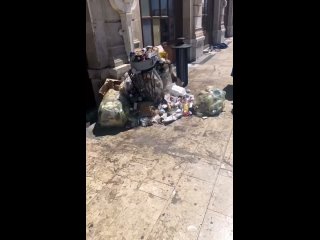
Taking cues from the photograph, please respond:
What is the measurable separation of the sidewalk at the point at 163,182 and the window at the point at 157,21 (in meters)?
4.16

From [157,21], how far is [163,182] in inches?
256

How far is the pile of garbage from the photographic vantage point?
4637mm

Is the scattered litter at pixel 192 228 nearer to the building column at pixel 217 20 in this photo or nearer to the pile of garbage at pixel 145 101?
the pile of garbage at pixel 145 101

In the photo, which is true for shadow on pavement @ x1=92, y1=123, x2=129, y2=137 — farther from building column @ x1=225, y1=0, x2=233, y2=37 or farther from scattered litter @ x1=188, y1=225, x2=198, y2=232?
building column @ x1=225, y1=0, x2=233, y2=37

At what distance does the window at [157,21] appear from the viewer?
292 inches

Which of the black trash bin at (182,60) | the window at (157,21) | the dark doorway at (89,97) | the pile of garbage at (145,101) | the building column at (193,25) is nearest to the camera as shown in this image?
the pile of garbage at (145,101)

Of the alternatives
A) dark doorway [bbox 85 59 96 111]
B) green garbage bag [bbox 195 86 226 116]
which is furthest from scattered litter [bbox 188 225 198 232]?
dark doorway [bbox 85 59 96 111]

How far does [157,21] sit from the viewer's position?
802cm

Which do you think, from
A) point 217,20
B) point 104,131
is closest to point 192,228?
point 104,131

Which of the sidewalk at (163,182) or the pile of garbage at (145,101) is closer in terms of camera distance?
the sidewalk at (163,182)

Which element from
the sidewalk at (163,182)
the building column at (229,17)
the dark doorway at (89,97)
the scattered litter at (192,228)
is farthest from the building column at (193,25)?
the scattered litter at (192,228)

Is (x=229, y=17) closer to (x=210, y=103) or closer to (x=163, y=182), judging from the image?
(x=210, y=103)
